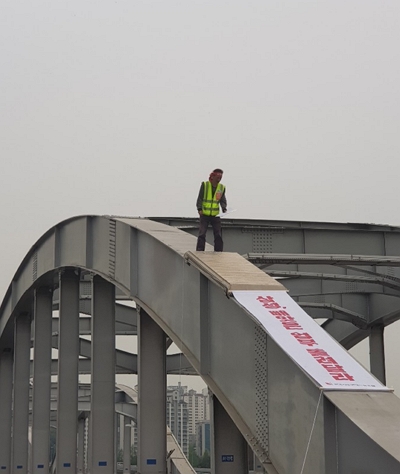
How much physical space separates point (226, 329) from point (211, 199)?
345 cm

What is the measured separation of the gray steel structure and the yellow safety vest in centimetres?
58

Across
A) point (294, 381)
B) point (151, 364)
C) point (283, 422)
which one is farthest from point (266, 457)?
point (151, 364)

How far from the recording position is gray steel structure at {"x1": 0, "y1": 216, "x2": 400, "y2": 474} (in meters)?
9.17

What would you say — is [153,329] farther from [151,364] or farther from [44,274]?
[44,274]

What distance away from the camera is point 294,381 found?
981cm

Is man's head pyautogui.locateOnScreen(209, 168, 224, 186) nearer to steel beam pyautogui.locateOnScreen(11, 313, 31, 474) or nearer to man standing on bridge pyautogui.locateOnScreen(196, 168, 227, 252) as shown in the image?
man standing on bridge pyautogui.locateOnScreen(196, 168, 227, 252)

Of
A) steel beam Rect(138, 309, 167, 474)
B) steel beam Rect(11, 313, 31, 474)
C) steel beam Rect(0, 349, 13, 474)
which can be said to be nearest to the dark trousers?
steel beam Rect(138, 309, 167, 474)

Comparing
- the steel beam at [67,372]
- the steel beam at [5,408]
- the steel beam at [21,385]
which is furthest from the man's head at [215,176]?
the steel beam at [5,408]

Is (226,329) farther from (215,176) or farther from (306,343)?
(215,176)

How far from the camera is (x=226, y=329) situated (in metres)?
12.2

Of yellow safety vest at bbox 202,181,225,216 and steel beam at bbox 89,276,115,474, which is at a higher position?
yellow safety vest at bbox 202,181,225,216

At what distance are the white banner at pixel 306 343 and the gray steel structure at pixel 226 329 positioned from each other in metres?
0.16

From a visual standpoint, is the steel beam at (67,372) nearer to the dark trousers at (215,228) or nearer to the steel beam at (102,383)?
the steel beam at (102,383)

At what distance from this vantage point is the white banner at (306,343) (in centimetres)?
939
